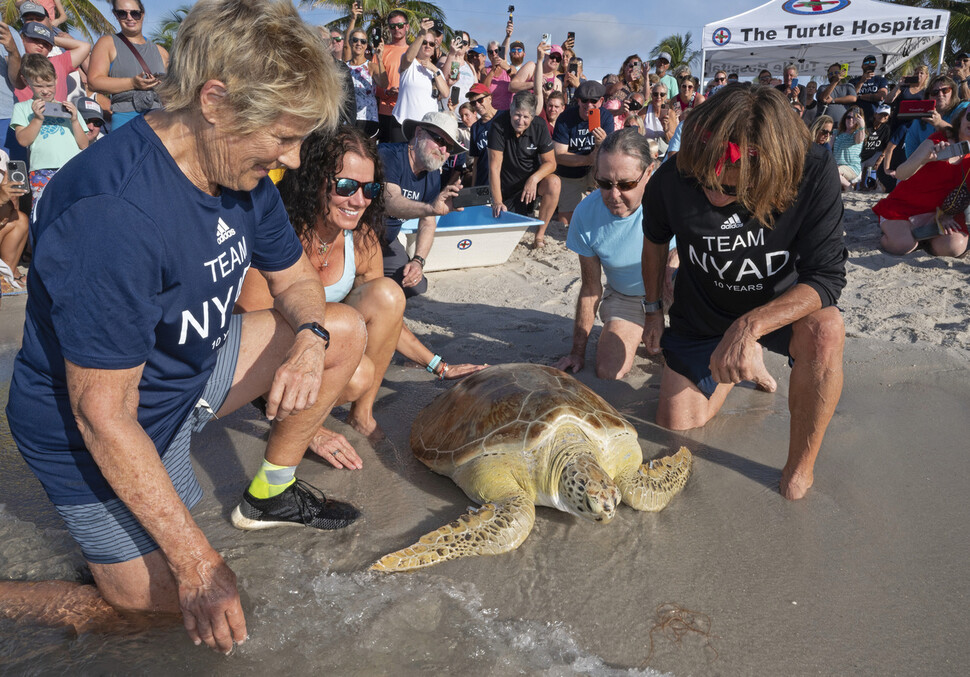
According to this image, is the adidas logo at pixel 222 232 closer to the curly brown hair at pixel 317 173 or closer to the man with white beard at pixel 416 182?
the curly brown hair at pixel 317 173

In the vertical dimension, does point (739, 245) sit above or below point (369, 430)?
above

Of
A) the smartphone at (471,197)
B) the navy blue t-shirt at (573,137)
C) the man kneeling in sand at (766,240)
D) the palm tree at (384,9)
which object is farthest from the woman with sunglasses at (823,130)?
the palm tree at (384,9)

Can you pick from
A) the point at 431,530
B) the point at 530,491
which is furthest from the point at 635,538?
the point at 431,530

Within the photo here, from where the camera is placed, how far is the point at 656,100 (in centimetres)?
775

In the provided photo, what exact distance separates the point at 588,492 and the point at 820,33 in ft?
41.7

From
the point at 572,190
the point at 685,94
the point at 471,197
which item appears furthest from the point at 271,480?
the point at 685,94

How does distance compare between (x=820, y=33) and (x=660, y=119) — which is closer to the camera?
(x=660, y=119)

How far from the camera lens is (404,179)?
12.0 feet

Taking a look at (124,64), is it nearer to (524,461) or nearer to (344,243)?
(344,243)

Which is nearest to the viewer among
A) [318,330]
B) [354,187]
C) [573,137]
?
[318,330]

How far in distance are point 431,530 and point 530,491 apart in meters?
0.34

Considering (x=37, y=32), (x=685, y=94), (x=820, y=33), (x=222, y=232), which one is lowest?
(x=685, y=94)

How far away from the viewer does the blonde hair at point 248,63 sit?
129 cm

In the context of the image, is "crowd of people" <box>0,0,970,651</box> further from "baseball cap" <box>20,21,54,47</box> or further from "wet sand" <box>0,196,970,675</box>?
"baseball cap" <box>20,21,54,47</box>
